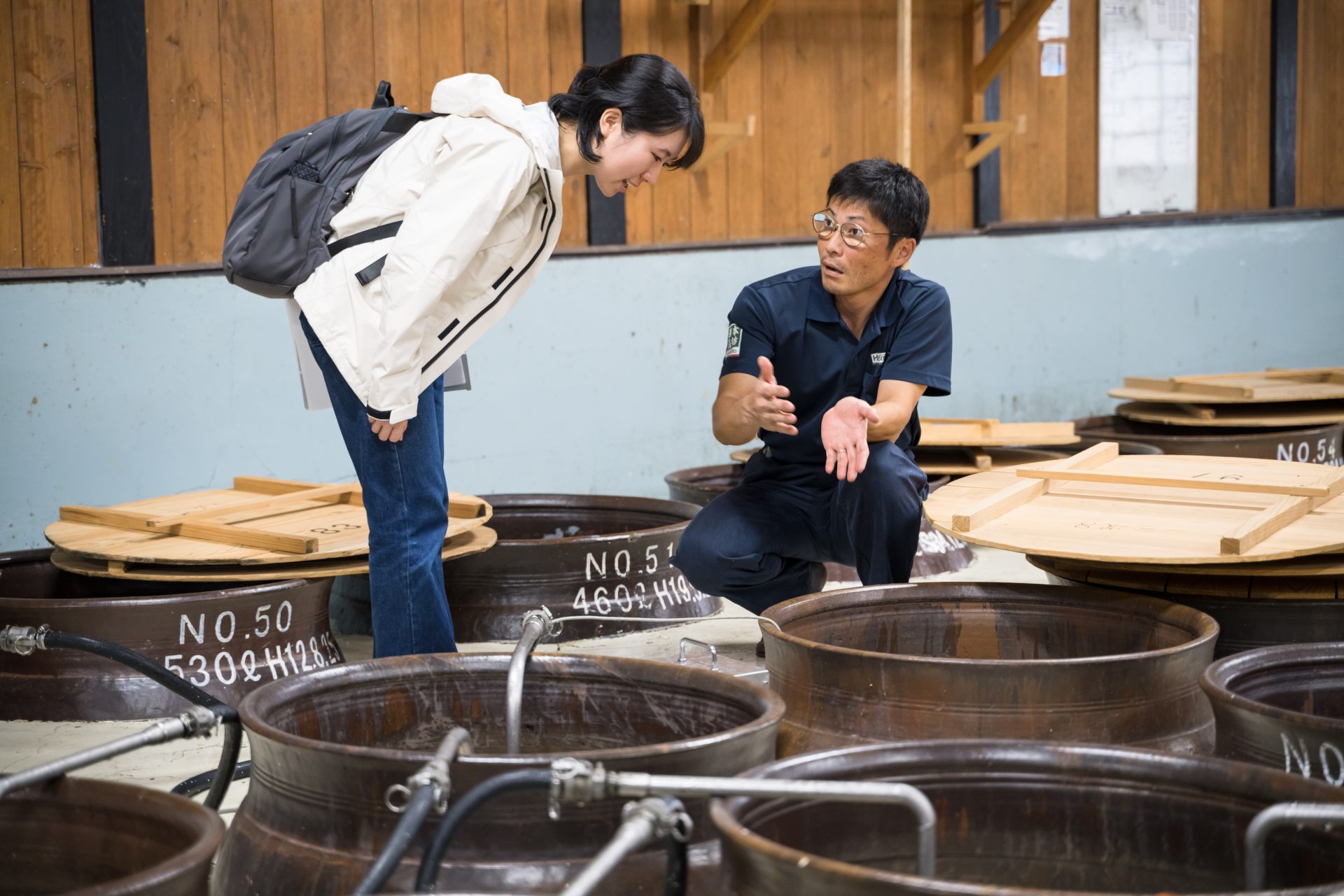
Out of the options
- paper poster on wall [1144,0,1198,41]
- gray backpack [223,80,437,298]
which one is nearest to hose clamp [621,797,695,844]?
gray backpack [223,80,437,298]

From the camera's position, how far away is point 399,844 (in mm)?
1568

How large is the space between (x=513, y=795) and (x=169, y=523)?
2.20 meters

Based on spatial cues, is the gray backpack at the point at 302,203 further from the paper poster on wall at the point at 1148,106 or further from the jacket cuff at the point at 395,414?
the paper poster on wall at the point at 1148,106

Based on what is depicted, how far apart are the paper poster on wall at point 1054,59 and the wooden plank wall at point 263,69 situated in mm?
2871

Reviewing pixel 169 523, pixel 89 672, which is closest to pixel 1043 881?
pixel 89 672

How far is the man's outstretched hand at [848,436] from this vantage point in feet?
10.1

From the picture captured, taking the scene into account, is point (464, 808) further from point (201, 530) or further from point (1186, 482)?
point (1186, 482)

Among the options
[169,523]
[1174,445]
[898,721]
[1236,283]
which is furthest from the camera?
[1236,283]

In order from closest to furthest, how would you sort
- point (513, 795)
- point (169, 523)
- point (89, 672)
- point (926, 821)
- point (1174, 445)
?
point (926, 821), point (513, 795), point (89, 672), point (169, 523), point (1174, 445)

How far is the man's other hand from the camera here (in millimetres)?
3070

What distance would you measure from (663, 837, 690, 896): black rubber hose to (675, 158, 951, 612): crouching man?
1660 millimetres

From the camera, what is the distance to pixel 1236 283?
763 centimetres

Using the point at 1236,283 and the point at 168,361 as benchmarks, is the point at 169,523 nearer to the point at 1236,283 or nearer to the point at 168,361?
the point at 168,361

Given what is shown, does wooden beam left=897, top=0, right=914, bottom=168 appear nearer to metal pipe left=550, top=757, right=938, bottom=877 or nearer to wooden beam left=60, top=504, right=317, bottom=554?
wooden beam left=60, top=504, right=317, bottom=554
